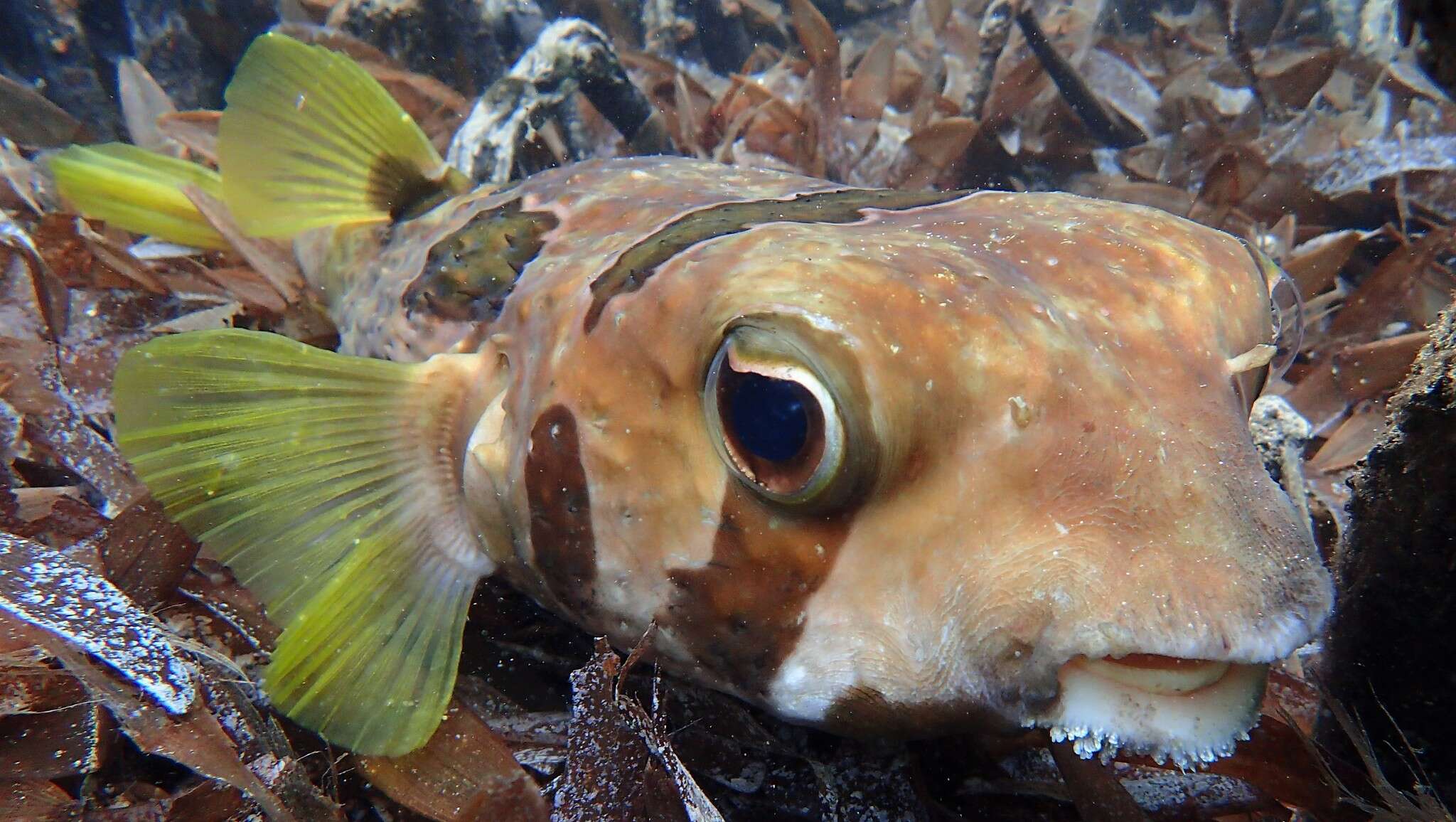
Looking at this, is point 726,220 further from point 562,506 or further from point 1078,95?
point 1078,95

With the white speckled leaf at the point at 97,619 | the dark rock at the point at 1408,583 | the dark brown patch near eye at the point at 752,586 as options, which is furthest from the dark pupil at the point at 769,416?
the white speckled leaf at the point at 97,619

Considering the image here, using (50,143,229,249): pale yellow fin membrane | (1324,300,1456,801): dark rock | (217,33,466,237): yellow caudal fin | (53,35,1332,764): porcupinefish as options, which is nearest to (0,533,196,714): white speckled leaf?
(53,35,1332,764): porcupinefish

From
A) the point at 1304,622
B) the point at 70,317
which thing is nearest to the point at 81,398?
the point at 70,317

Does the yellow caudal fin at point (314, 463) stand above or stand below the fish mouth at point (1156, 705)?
above

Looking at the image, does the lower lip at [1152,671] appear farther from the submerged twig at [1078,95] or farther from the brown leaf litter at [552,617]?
the submerged twig at [1078,95]

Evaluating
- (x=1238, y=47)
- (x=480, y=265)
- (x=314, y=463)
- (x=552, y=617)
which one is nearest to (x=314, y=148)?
(x=480, y=265)

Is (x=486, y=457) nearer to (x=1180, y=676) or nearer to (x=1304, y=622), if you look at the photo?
(x=1180, y=676)

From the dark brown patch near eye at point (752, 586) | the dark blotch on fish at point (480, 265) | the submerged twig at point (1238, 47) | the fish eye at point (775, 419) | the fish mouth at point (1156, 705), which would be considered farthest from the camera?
the submerged twig at point (1238, 47)
